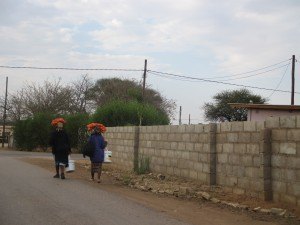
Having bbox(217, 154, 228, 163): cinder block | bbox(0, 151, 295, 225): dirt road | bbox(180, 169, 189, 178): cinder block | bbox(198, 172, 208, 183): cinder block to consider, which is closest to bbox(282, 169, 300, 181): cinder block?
bbox(0, 151, 295, 225): dirt road

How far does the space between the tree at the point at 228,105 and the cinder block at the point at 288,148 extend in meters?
43.5

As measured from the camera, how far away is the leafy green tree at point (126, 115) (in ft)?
83.1

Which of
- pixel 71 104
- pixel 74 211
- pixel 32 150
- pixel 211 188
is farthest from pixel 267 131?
pixel 71 104

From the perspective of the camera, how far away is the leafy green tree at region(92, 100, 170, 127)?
25.3 m

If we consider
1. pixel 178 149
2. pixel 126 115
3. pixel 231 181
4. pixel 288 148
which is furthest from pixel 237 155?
pixel 126 115

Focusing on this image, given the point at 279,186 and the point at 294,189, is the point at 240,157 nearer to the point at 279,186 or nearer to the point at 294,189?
the point at 279,186

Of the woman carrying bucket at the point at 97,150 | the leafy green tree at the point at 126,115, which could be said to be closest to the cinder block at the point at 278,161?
the woman carrying bucket at the point at 97,150

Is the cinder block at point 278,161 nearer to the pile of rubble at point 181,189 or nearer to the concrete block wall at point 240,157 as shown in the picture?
the concrete block wall at point 240,157

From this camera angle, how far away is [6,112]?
183ft

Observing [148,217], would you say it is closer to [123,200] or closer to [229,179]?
[123,200]

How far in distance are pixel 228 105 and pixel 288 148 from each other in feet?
148

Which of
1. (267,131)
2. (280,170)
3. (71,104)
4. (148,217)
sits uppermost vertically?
(71,104)

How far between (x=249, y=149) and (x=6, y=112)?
48966 mm

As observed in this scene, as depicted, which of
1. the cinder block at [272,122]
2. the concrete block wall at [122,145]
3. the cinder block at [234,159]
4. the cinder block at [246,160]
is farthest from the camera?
the concrete block wall at [122,145]
